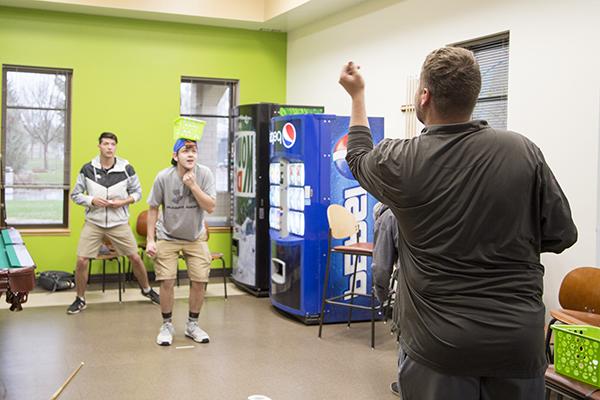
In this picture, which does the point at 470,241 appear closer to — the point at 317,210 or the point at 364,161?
the point at 364,161

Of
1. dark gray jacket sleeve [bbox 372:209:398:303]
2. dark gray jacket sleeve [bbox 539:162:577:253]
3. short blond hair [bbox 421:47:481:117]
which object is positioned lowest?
dark gray jacket sleeve [bbox 372:209:398:303]

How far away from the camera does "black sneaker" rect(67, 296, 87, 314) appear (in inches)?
241

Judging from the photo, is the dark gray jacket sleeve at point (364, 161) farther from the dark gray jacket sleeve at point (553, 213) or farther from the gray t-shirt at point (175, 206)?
the gray t-shirt at point (175, 206)

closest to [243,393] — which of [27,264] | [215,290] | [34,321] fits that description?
[27,264]

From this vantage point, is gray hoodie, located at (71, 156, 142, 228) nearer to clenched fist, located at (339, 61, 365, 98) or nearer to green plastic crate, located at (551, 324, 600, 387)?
green plastic crate, located at (551, 324, 600, 387)

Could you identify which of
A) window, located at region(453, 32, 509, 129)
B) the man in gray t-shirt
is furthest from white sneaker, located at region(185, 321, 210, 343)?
window, located at region(453, 32, 509, 129)

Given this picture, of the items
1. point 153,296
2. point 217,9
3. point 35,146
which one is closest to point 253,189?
point 153,296

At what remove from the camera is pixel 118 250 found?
6520 millimetres

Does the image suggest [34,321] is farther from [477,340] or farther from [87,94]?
[477,340]

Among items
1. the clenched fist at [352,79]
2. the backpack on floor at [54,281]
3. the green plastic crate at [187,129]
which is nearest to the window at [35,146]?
the backpack on floor at [54,281]

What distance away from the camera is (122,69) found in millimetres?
7867

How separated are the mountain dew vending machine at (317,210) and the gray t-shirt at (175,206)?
3.56 feet

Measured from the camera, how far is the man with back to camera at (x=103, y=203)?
6.30 meters

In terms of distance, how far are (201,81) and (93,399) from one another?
5242 mm
